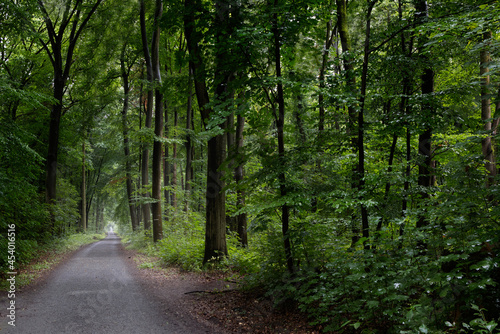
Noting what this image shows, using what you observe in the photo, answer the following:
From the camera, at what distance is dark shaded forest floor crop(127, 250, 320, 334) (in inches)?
196

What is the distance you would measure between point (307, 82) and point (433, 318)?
3724 millimetres

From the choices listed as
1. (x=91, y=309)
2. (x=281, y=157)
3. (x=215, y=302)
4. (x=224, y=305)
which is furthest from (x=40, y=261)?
(x=281, y=157)

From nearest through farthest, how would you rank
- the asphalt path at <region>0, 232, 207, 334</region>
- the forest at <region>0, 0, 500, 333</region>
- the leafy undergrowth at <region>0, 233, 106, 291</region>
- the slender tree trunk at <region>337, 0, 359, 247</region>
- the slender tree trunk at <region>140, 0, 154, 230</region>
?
1. the forest at <region>0, 0, 500, 333</region>
2. the asphalt path at <region>0, 232, 207, 334</region>
3. the slender tree trunk at <region>337, 0, 359, 247</region>
4. the leafy undergrowth at <region>0, 233, 106, 291</region>
5. the slender tree trunk at <region>140, 0, 154, 230</region>

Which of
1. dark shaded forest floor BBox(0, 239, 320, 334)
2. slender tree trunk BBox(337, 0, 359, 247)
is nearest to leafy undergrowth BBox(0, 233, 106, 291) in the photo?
dark shaded forest floor BBox(0, 239, 320, 334)

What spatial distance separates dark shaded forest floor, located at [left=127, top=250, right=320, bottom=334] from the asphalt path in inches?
16.3

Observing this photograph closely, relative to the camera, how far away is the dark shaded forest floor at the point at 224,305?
16.3 feet

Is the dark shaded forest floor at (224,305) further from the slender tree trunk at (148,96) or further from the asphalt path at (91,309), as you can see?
the slender tree trunk at (148,96)

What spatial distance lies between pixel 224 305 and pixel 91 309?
2.69m

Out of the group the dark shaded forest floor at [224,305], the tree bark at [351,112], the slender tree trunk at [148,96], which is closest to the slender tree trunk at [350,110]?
the tree bark at [351,112]

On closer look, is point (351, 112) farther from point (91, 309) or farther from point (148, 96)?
point (148, 96)

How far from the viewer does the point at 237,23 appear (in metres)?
5.81

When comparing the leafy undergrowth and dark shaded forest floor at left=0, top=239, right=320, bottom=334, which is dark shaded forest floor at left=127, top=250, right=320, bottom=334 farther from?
the leafy undergrowth

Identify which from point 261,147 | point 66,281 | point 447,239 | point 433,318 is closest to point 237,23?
point 261,147

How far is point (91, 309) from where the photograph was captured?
6.07 m
